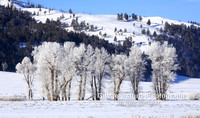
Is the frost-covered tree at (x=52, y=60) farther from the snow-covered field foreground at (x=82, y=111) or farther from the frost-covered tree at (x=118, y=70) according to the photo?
the frost-covered tree at (x=118, y=70)

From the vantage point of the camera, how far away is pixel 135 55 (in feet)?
157

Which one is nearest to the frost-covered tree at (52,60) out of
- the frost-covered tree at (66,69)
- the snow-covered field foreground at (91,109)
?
the frost-covered tree at (66,69)

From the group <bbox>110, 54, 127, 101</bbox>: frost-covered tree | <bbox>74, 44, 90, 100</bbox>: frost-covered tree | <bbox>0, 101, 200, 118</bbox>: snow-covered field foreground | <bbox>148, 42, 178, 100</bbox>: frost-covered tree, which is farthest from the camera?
<bbox>148, 42, 178, 100</bbox>: frost-covered tree

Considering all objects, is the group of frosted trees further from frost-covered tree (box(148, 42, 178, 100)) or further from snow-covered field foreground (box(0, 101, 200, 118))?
snow-covered field foreground (box(0, 101, 200, 118))

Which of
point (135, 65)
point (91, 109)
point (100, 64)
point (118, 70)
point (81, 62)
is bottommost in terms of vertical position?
point (91, 109)

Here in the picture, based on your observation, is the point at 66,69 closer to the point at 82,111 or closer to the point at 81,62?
the point at 81,62

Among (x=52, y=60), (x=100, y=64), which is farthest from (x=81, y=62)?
(x=52, y=60)

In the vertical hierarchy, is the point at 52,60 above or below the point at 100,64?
above

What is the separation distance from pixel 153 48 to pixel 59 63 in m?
18.8

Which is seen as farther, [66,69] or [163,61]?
[163,61]

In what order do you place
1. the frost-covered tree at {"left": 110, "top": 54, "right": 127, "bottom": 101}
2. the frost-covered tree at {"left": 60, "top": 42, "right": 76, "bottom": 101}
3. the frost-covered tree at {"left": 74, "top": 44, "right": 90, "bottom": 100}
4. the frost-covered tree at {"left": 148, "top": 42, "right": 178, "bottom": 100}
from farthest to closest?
the frost-covered tree at {"left": 148, "top": 42, "right": 178, "bottom": 100}
the frost-covered tree at {"left": 110, "top": 54, "right": 127, "bottom": 101}
the frost-covered tree at {"left": 74, "top": 44, "right": 90, "bottom": 100}
the frost-covered tree at {"left": 60, "top": 42, "right": 76, "bottom": 101}

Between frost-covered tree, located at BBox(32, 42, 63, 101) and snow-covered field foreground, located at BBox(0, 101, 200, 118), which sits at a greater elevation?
frost-covered tree, located at BBox(32, 42, 63, 101)

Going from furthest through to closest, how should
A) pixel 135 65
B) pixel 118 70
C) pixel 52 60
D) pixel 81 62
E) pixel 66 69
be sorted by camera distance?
pixel 135 65
pixel 118 70
pixel 81 62
pixel 66 69
pixel 52 60

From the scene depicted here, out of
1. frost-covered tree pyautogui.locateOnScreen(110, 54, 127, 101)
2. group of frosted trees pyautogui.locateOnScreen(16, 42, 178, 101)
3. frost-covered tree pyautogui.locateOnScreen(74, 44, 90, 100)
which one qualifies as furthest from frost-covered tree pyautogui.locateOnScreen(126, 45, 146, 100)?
frost-covered tree pyautogui.locateOnScreen(74, 44, 90, 100)
